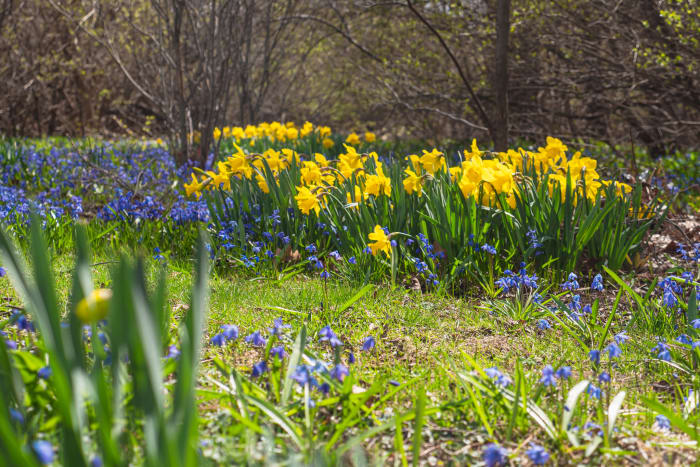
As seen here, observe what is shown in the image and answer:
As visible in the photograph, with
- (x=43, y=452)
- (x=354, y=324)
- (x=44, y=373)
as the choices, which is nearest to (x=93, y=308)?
(x=43, y=452)

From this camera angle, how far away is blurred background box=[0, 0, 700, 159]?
6.01m

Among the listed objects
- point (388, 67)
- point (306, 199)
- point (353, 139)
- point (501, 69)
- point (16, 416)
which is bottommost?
point (16, 416)

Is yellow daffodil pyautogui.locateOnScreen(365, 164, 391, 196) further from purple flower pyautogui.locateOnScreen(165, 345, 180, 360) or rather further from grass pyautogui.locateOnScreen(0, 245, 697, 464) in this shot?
purple flower pyautogui.locateOnScreen(165, 345, 180, 360)

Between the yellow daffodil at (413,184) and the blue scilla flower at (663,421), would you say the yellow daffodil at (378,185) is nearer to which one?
the yellow daffodil at (413,184)

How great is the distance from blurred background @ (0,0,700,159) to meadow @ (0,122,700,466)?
179 centimetres

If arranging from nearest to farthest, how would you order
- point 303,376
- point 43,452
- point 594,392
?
point 43,452 → point 303,376 → point 594,392

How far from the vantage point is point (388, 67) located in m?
8.88

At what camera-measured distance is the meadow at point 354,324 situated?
1.10 meters

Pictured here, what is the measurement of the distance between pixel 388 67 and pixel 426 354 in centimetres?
731

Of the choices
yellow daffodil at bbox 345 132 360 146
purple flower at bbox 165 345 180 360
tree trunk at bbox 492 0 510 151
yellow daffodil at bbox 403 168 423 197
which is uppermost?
tree trunk at bbox 492 0 510 151

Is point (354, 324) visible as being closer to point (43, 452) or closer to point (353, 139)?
point (43, 452)

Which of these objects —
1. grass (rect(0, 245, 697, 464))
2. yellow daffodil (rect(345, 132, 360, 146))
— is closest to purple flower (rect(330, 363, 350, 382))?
grass (rect(0, 245, 697, 464))

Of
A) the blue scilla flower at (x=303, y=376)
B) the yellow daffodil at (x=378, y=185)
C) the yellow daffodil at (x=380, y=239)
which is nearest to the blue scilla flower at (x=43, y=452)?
the blue scilla flower at (x=303, y=376)

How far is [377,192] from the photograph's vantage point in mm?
3287
